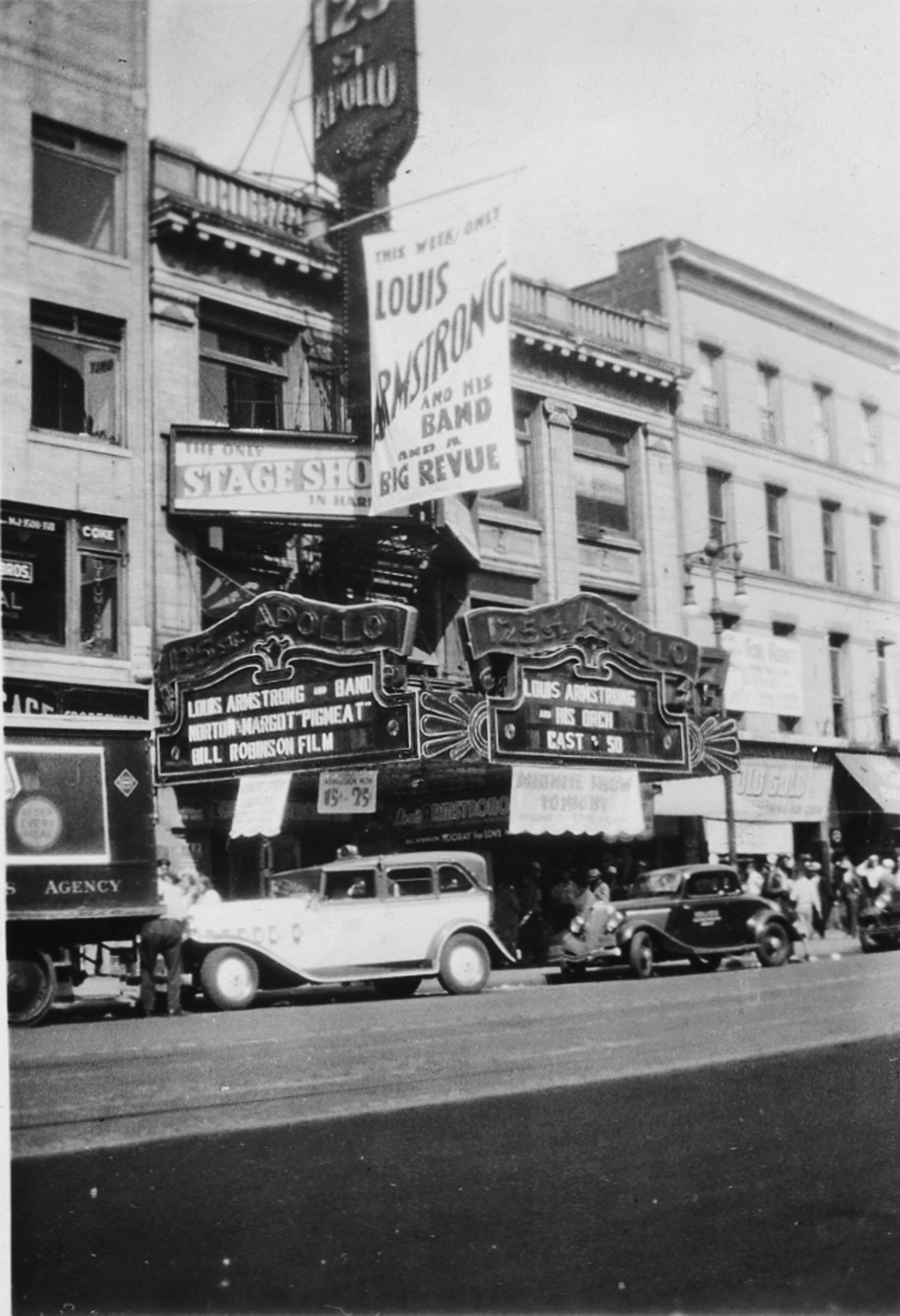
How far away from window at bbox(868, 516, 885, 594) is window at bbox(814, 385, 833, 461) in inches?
56.9

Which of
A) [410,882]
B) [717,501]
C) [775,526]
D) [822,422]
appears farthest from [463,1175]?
[717,501]

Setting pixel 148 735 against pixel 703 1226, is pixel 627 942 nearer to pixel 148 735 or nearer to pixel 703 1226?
pixel 148 735

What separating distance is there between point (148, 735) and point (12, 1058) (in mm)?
5240

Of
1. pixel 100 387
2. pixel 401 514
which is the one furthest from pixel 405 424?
pixel 100 387

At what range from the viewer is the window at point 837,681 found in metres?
26.3

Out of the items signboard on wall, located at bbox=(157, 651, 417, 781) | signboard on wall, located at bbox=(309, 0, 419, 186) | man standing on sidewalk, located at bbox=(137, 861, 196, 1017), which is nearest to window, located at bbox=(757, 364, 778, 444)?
signboard on wall, located at bbox=(309, 0, 419, 186)

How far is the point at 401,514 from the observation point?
73.5ft

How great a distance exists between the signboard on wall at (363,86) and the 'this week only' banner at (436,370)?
1.88 metres

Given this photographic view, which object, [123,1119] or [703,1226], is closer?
[703,1226]

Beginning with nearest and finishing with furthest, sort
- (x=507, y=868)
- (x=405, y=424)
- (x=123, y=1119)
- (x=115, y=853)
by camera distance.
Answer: (x=123, y=1119) → (x=115, y=853) → (x=405, y=424) → (x=507, y=868)

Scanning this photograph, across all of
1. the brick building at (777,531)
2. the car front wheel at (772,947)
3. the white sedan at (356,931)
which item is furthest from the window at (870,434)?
the white sedan at (356,931)

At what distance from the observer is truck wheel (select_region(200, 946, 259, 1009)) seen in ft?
51.3

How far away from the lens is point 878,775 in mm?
22344

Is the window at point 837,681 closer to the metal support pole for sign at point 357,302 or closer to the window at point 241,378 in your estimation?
the metal support pole for sign at point 357,302
